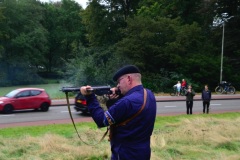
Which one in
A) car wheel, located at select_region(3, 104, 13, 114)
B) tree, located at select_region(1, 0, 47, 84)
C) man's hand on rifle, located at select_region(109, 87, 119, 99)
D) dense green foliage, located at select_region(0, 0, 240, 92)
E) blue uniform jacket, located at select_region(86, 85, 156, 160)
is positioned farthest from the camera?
tree, located at select_region(1, 0, 47, 84)

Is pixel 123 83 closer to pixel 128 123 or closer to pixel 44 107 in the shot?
pixel 128 123

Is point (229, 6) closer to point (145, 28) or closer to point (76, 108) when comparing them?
point (145, 28)

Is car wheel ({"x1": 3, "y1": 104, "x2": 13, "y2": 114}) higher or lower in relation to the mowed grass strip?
lower

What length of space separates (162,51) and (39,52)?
33.3 meters

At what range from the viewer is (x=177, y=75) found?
136 feet

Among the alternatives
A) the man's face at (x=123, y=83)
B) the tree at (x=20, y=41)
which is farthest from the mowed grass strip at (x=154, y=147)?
the tree at (x=20, y=41)

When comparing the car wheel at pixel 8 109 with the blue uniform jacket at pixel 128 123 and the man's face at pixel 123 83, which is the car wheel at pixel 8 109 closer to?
the blue uniform jacket at pixel 128 123

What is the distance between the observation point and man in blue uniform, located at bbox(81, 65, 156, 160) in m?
3.82

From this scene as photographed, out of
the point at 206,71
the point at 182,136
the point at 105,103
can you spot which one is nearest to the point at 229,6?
the point at 206,71

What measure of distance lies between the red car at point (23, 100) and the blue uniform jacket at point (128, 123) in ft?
58.7

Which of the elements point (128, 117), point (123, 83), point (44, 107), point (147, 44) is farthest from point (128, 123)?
point (147, 44)

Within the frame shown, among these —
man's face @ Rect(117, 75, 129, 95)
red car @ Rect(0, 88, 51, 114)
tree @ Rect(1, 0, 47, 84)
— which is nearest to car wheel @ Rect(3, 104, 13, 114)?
red car @ Rect(0, 88, 51, 114)

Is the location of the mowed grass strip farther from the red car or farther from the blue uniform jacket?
the red car

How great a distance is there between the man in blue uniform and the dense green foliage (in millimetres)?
31723
